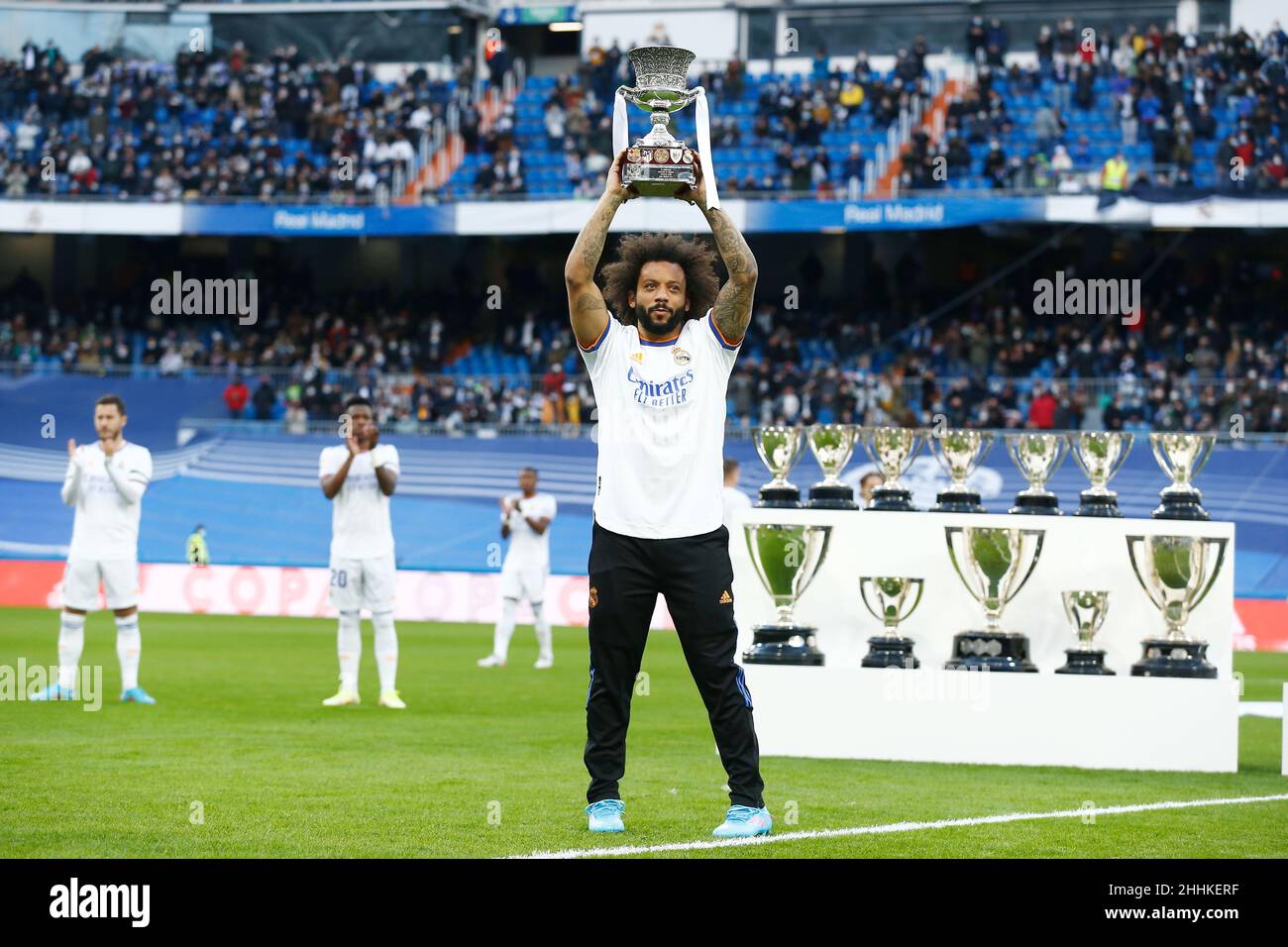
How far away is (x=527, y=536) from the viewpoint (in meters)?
18.7

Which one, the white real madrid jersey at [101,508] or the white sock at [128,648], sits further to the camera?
the white sock at [128,648]

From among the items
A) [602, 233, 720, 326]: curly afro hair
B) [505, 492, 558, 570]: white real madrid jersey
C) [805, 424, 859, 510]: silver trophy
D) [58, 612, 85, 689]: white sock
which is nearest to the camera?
[602, 233, 720, 326]: curly afro hair

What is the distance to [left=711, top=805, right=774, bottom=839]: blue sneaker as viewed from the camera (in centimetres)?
690

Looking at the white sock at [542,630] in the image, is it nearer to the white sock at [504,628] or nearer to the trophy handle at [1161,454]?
the white sock at [504,628]

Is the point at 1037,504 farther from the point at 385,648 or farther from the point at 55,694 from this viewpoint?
the point at 55,694

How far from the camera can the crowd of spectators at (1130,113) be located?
3203 centimetres

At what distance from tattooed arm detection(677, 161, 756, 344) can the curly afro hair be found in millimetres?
208

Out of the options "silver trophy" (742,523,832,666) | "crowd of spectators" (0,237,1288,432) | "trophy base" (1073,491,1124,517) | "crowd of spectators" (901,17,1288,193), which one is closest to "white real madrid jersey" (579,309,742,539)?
"silver trophy" (742,523,832,666)

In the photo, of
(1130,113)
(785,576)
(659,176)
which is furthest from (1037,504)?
(1130,113)

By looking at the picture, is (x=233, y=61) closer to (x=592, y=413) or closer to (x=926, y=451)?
(x=592, y=413)

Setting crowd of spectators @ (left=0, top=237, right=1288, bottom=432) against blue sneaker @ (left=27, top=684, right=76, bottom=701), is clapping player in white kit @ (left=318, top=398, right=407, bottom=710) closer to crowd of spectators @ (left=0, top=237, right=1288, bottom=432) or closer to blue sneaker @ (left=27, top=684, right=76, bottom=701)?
blue sneaker @ (left=27, top=684, right=76, bottom=701)

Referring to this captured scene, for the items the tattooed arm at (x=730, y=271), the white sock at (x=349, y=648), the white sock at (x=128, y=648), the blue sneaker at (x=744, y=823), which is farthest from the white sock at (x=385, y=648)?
the tattooed arm at (x=730, y=271)

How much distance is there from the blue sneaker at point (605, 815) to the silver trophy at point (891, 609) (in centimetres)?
369
